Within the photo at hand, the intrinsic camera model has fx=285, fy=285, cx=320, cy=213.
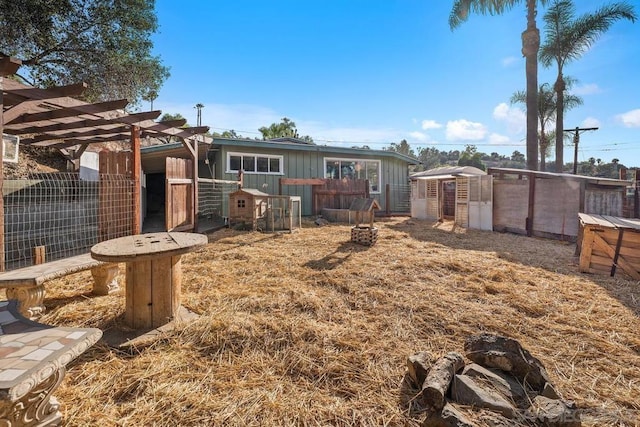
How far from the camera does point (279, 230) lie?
8.20 m

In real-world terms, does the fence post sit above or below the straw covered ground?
above

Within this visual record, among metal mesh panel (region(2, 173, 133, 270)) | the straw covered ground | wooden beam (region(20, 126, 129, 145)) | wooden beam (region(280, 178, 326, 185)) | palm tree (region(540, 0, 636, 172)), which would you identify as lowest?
the straw covered ground

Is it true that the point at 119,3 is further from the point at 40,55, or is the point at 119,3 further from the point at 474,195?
the point at 474,195

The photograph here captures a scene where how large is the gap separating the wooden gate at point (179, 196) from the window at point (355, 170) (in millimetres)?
6395

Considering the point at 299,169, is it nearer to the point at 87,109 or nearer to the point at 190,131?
the point at 190,131

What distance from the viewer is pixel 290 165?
11.4 meters

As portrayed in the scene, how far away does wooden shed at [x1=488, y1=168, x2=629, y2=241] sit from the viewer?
7383 mm

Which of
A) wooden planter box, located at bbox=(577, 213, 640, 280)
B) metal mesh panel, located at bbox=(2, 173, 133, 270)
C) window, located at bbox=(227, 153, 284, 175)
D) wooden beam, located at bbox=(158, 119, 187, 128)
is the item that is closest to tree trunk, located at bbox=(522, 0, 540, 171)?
wooden planter box, located at bbox=(577, 213, 640, 280)

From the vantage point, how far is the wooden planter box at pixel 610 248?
14.2ft

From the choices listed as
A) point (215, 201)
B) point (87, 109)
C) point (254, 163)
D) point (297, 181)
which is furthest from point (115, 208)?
point (254, 163)

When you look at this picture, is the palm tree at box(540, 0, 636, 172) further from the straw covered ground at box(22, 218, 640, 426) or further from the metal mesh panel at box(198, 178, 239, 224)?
the metal mesh panel at box(198, 178, 239, 224)

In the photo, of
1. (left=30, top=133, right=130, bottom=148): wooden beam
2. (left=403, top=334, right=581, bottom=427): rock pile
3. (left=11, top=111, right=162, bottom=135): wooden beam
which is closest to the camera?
(left=403, top=334, right=581, bottom=427): rock pile

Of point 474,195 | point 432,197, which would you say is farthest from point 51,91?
point 432,197

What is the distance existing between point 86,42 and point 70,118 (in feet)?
17.6
